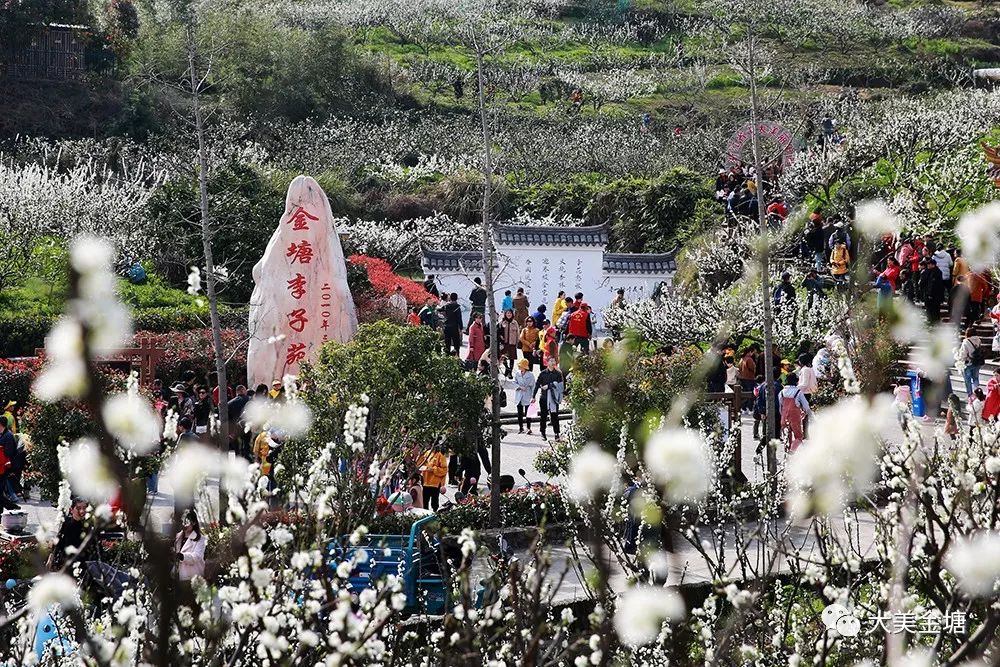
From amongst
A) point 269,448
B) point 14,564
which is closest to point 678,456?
point 14,564

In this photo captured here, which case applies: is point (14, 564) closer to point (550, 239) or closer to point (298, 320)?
point (298, 320)

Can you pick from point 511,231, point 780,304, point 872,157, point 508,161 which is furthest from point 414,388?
point 508,161

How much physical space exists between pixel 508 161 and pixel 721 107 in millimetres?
8586

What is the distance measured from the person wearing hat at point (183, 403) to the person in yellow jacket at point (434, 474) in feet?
7.47

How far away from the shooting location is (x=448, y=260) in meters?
26.6

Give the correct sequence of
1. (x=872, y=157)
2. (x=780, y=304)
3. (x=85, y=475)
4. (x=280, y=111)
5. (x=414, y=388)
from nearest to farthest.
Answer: (x=85, y=475)
(x=414, y=388)
(x=780, y=304)
(x=872, y=157)
(x=280, y=111)

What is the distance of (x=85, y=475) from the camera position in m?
3.76

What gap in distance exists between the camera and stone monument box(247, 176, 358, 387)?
1833cm

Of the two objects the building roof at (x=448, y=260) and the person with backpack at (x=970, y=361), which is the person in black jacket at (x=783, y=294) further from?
the building roof at (x=448, y=260)

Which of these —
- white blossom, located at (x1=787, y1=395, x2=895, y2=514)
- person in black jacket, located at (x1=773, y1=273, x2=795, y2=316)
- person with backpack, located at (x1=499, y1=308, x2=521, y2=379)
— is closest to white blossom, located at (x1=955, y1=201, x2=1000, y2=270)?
white blossom, located at (x1=787, y1=395, x2=895, y2=514)

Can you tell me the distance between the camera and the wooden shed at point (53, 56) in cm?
3484

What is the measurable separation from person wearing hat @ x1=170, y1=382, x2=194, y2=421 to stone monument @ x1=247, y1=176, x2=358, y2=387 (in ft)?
6.02

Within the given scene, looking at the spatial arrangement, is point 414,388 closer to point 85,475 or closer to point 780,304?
point 780,304

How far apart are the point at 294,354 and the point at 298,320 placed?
16.5 inches
